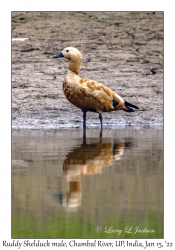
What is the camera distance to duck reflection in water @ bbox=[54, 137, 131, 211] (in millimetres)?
8328

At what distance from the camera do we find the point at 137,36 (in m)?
19.8

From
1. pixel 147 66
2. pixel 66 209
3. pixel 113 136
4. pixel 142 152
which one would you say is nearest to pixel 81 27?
pixel 147 66

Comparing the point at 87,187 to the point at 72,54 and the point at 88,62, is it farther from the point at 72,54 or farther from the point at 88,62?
the point at 88,62

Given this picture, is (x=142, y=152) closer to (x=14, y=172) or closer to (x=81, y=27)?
(x=14, y=172)

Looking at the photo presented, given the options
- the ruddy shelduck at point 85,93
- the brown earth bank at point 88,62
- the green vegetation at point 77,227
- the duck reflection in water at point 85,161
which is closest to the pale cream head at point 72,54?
→ the ruddy shelduck at point 85,93

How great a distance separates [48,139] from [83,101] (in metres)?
1.44

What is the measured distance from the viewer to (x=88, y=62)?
1798cm

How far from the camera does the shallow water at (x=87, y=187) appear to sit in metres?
7.34

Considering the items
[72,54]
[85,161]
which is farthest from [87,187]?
[72,54]

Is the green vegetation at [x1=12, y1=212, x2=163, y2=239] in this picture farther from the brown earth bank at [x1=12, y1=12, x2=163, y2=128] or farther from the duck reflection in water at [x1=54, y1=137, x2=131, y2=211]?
the brown earth bank at [x1=12, y1=12, x2=163, y2=128]

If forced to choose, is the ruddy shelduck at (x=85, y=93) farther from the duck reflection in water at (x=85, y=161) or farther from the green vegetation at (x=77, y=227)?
the green vegetation at (x=77, y=227)

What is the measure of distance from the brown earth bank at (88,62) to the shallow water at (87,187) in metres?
2.55

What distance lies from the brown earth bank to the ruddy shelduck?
698mm

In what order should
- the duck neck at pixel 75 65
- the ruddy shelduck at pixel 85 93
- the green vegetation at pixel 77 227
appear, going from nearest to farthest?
the green vegetation at pixel 77 227 < the ruddy shelduck at pixel 85 93 < the duck neck at pixel 75 65
